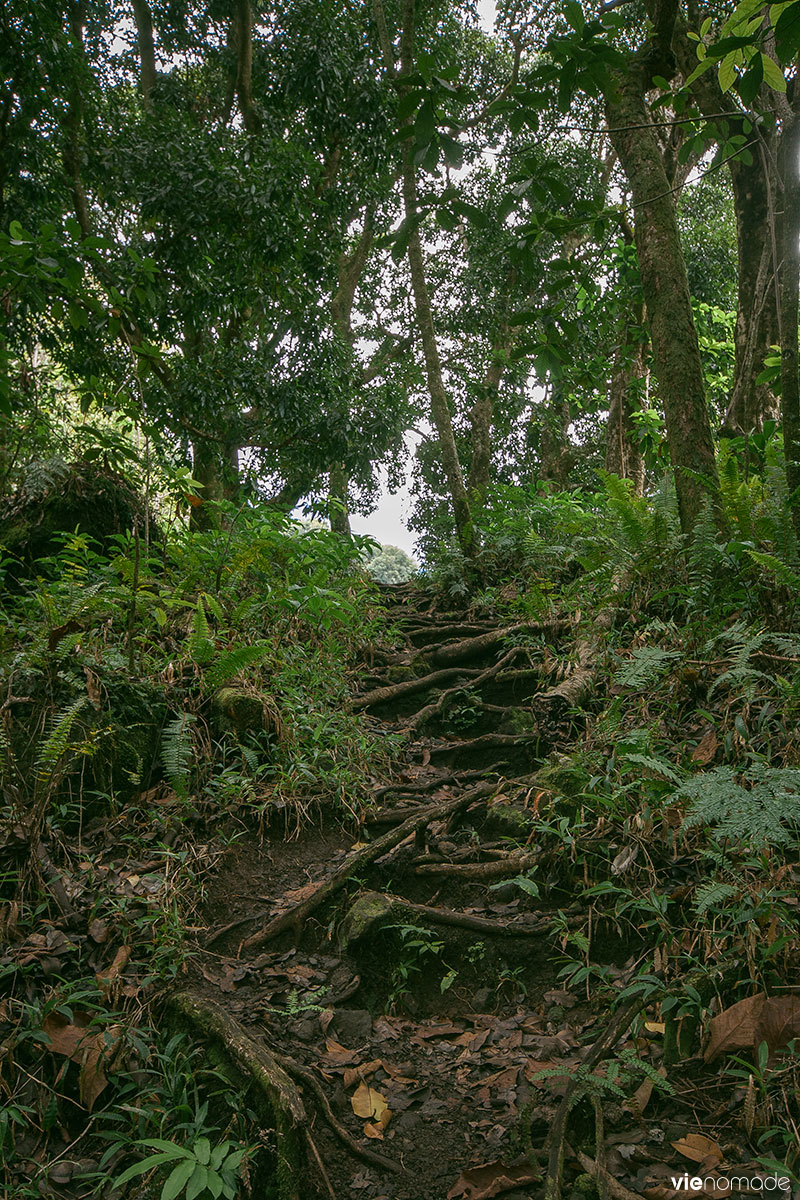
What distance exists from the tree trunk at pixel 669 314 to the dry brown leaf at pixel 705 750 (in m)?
1.85

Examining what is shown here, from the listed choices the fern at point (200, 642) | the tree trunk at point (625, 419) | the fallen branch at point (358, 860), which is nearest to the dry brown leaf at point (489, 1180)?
the fallen branch at point (358, 860)

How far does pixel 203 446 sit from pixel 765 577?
755 cm

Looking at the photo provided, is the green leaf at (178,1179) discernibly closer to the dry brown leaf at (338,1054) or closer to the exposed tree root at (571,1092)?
the dry brown leaf at (338,1054)

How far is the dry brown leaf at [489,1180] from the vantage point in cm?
196

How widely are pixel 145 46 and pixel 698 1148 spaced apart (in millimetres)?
14186

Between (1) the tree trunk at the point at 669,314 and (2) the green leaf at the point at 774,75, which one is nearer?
(2) the green leaf at the point at 774,75

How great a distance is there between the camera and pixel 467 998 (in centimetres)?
284

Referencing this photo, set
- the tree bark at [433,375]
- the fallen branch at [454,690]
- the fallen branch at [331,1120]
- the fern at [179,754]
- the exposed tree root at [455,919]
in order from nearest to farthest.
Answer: the fallen branch at [331,1120] → the exposed tree root at [455,919] → the fern at [179,754] → the fallen branch at [454,690] → the tree bark at [433,375]

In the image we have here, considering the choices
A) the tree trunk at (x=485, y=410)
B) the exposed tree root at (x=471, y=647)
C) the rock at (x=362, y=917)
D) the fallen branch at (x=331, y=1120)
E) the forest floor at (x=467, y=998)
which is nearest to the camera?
the forest floor at (x=467, y=998)

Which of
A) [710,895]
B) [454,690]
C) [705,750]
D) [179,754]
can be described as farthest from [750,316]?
[179,754]

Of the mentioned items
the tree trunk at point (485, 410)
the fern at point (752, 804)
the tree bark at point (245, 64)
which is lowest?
the fern at point (752, 804)

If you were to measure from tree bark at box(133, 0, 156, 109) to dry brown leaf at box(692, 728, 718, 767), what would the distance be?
12.1 m

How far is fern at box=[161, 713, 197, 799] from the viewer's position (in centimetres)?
361

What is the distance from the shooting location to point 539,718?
417cm
